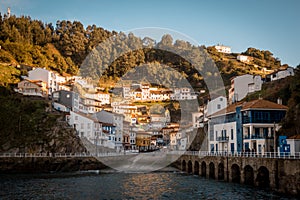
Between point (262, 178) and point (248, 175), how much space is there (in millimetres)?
2988

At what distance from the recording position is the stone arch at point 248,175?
38969 mm

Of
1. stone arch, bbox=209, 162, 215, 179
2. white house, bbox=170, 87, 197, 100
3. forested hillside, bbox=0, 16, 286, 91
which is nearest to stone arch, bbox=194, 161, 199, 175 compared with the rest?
stone arch, bbox=209, 162, 215, 179

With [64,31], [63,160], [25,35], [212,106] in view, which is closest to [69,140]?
[63,160]

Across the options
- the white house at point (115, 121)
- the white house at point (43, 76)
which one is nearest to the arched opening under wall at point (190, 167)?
the white house at point (115, 121)

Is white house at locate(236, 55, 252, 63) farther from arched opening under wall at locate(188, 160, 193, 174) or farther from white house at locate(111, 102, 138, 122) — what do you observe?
arched opening under wall at locate(188, 160, 193, 174)

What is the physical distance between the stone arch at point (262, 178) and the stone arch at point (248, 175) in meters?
2.25

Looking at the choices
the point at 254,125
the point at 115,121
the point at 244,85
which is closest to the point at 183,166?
the point at 254,125

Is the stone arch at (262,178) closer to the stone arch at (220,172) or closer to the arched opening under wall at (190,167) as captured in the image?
the stone arch at (220,172)

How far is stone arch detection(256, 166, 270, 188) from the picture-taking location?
36219 mm

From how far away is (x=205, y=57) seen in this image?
168625 millimetres

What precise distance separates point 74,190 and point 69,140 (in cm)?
3007

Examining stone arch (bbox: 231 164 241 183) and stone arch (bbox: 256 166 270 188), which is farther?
stone arch (bbox: 231 164 241 183)

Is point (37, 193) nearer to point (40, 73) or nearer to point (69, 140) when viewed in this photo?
point (69, 140)

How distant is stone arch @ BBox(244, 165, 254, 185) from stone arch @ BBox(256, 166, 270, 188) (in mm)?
2255
